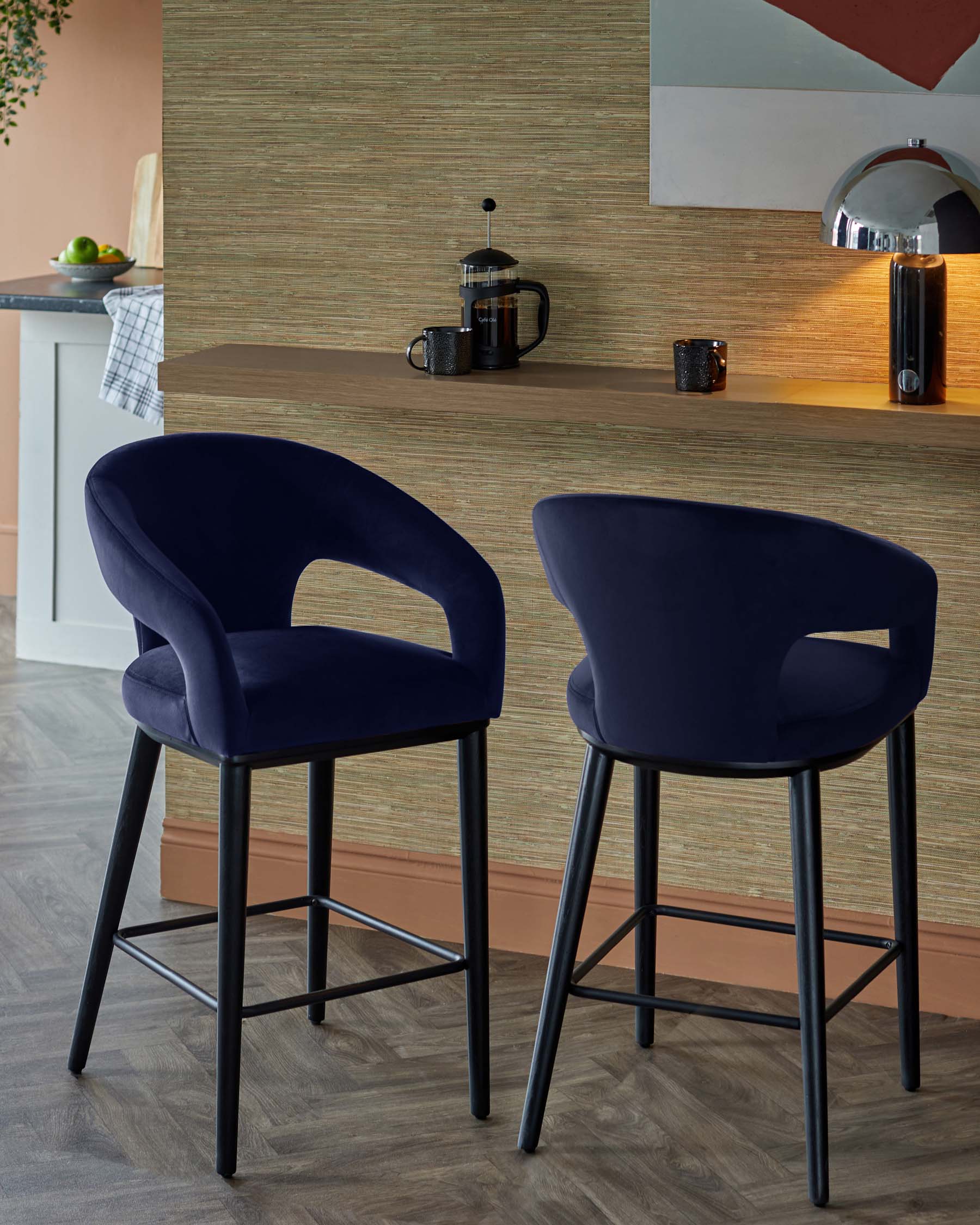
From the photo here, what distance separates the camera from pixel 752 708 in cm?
202

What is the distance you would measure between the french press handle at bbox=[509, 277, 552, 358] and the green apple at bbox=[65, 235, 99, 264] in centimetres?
231

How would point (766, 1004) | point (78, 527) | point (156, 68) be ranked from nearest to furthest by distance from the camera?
point (766, 1004) → point (78, 527) → point (156, 68)

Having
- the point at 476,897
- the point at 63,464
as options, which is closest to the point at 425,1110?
the point at 476,897

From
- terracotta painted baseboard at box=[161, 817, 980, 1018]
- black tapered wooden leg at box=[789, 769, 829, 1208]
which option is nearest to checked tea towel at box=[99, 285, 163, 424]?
terracotta painted baseboard at box=[161, 817, 980, 1018]

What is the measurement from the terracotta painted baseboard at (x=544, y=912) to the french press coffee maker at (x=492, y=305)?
2.96 ft

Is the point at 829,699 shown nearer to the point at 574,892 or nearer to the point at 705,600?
the point at 705,600

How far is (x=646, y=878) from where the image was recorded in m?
2.52

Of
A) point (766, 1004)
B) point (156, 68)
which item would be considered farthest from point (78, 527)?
point (766, 1004)

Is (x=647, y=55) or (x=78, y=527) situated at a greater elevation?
(x=647, y=55)

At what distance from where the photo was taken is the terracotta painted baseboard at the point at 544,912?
2.71 metres

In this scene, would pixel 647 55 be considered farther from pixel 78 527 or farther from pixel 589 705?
pixel 78 527

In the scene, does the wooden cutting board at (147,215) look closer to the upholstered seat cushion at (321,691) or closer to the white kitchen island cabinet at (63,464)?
the white kitchen island cabinet at (63,464)

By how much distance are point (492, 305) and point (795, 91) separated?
1.86ft

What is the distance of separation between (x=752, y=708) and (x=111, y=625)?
2.92 meters
